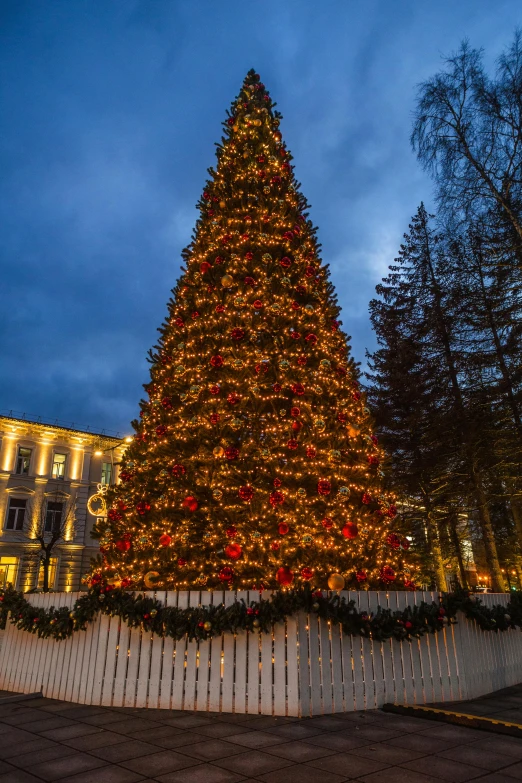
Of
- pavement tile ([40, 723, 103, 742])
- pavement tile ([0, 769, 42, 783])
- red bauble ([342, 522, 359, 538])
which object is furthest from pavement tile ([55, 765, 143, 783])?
red bauble ([342, 522, 359, 538])

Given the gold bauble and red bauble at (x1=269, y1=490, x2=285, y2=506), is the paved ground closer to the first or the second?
the gold bauble

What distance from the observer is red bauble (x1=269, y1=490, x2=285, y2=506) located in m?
7.47

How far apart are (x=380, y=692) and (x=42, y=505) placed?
30.4m

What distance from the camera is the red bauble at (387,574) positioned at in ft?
25.5

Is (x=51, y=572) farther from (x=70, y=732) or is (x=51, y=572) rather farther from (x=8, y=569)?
(x=70, y=732)

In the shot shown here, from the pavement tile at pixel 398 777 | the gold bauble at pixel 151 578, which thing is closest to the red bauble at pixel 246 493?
the gold bauble at pixel 151 578

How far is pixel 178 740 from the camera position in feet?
16.4

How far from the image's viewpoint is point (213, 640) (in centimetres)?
658

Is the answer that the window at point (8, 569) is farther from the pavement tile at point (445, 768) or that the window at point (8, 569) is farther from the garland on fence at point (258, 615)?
the pavement tile at point (445, 768)

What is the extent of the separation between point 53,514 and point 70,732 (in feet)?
98.6

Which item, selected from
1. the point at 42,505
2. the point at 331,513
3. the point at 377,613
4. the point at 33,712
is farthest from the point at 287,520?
the point at 42,505

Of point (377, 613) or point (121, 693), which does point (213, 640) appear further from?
point (377, 613)

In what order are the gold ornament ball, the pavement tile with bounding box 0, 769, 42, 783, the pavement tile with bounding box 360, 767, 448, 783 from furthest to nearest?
the gold ornament ball → the pavement tile with bounding box 0, 769, 42, 783 → the pavement tile with bounding box 360, 767, 448, 783

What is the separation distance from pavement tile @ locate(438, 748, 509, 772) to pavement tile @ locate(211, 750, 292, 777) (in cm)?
145
